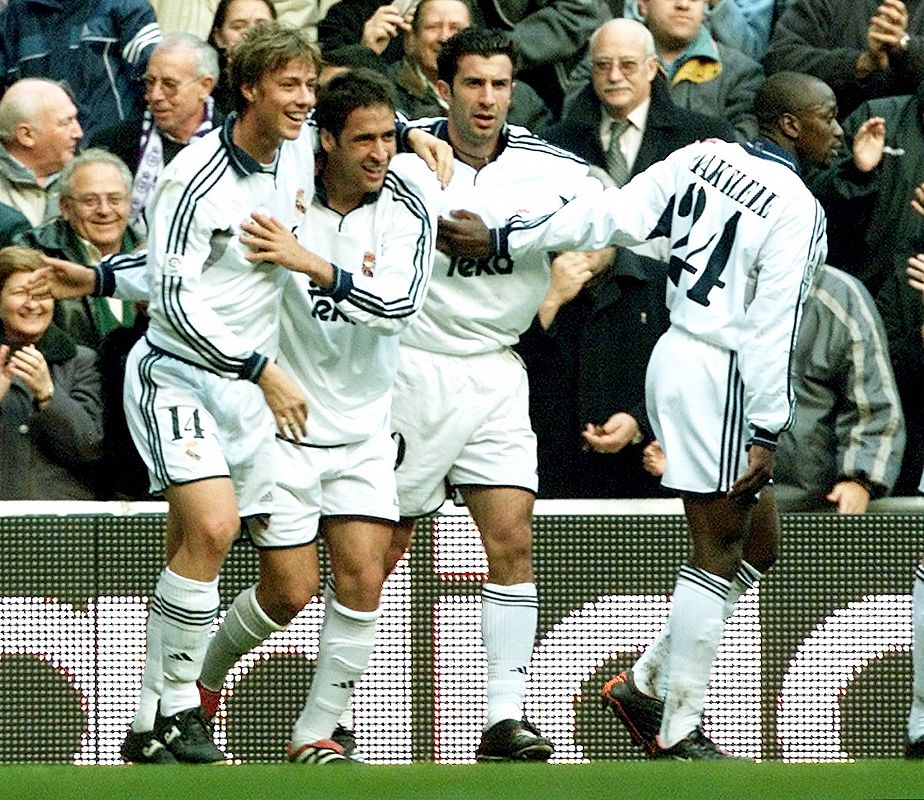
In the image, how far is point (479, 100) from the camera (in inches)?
313

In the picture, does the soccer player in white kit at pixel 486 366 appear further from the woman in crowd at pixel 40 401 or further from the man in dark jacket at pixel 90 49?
the man in dark jacket at pixel 90 49

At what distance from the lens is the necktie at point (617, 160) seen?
923 cm

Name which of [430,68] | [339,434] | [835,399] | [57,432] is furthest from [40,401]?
[835,399]

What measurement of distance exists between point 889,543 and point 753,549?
76 cm

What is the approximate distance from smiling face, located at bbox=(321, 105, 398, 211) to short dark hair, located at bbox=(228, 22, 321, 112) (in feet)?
0.71

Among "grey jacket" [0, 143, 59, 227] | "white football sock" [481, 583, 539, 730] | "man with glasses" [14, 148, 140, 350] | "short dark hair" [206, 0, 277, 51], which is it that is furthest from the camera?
"short dark hair" [206, 0, 277, 51]

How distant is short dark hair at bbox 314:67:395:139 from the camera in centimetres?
739

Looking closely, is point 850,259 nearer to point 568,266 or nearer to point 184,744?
point 568,266

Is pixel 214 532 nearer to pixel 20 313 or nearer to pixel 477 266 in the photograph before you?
pixel 477 266

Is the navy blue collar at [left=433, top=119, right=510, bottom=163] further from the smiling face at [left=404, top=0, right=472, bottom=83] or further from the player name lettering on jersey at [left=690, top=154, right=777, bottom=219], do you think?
the smiling face at [left=404, top=0, right=472, bottom=83]

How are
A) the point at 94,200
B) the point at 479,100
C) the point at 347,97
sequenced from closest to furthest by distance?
1. the point at 347,97
2. the point at 479,100
3. the point at 94,200

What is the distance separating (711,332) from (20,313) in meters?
2.63

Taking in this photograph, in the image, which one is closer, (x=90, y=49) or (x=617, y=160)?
(x=617, y=160)

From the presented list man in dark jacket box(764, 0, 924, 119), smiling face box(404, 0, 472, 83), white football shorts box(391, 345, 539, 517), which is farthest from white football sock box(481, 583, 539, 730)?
man in dark jacket box(764, 0, 924, 119)
